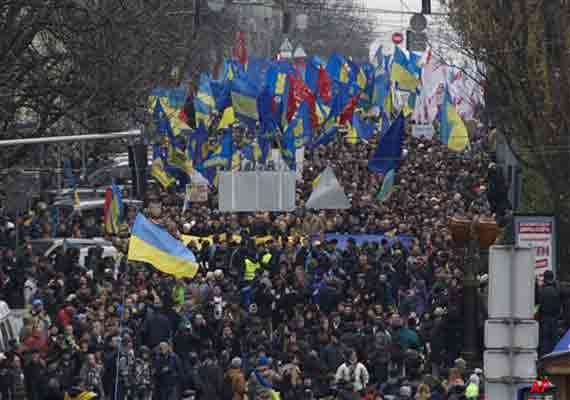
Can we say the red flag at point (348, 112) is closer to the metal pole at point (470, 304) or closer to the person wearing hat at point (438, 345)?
the person wearing hat at point (438, 345)

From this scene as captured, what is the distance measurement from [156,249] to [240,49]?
48386 mm

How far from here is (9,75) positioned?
122 feet

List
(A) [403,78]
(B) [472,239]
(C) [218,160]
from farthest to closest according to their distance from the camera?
(A) [403,78] → (C) [218,160] → (B) [472,239]

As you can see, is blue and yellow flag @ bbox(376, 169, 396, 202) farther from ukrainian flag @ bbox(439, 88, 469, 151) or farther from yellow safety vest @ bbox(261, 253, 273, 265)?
yellow safety vest @ bbox(261, 253, 273, 265)

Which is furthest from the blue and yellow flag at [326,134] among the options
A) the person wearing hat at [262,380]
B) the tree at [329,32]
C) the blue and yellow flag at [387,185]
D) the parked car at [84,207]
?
the tree at [329,32]

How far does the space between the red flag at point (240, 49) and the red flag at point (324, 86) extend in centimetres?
1314

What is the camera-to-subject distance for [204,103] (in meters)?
53.2

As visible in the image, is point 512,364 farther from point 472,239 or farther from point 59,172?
point 59,172

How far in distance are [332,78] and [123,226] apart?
21.1 meters

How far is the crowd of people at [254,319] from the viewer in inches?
943

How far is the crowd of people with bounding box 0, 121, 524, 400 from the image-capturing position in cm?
2395

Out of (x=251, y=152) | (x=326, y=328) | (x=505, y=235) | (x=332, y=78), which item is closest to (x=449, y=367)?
(x=326, y=328)

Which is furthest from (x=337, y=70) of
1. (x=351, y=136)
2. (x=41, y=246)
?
(x=41, y=246)

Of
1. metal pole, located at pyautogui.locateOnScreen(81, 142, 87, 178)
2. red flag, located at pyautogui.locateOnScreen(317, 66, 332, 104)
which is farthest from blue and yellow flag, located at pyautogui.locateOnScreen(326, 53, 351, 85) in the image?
metal pole, located at pyautogui.locateOnScreen(81, 142, 87, 178)
